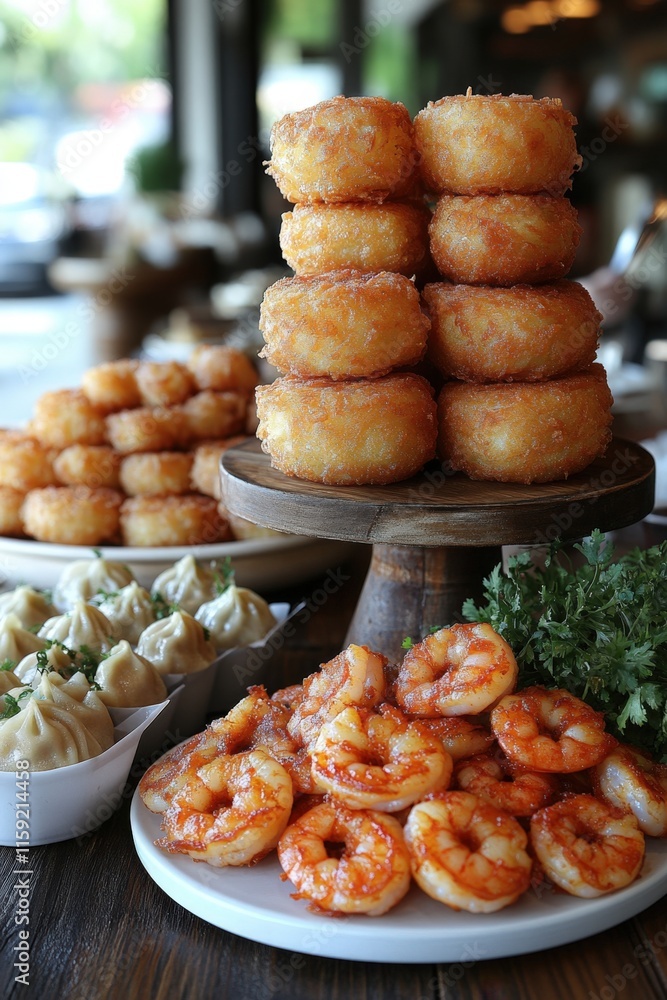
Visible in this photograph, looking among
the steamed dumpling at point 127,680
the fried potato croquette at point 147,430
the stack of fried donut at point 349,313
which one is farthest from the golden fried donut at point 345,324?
the fried potato croquette at point 147,430

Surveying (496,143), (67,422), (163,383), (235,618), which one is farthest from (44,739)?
(163,383)

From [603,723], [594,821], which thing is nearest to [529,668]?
[603,723]

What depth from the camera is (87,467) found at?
2.61 meters

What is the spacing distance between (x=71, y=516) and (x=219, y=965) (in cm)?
149

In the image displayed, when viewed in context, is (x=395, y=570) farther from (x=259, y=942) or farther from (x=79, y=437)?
(x=79, y=437)

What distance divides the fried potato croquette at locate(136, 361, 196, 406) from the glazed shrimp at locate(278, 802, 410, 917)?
173 centimetres

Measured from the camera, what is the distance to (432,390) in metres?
1.64

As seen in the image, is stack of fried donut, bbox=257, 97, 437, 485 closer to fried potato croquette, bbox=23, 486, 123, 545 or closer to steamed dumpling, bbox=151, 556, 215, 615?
steamed dumpling, bbox=151, 556, 215, 615

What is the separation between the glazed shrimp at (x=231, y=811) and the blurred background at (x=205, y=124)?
541 cm

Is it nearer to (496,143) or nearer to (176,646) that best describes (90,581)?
(176,646)

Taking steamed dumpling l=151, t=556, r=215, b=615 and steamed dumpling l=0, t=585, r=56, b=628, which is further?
steamed dumpling l=151, t=556, r=215, b=615

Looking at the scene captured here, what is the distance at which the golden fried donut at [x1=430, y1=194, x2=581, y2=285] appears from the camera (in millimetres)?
1551

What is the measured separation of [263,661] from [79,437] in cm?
108

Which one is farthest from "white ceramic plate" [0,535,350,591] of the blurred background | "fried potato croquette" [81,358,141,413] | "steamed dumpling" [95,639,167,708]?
the blurred background
